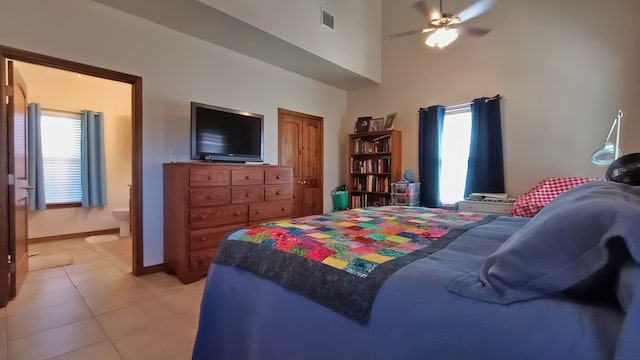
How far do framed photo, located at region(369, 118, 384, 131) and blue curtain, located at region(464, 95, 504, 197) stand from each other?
1.32 m

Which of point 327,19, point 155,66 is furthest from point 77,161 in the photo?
point 327,19

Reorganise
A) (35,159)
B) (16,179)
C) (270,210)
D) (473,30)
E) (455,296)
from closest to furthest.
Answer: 1. (455,296)
2. (16,179)
3. (473,30)
4. (270,210)
5. (35,159)

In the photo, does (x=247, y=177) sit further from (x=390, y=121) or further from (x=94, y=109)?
(x=94, y=109)

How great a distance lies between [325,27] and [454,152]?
8.02 ft

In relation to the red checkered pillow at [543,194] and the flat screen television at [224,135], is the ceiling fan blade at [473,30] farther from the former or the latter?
the flat screen television at [224,135]

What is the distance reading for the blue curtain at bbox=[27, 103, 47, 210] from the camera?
4.16 meters

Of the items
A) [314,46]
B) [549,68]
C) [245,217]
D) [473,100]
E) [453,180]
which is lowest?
[245,217]

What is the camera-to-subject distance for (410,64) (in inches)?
182

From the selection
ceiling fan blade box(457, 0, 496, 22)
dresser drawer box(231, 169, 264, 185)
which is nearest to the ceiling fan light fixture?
ceiling fan blade box(457, 0, 496, 22)

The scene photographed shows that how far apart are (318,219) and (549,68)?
3.50m

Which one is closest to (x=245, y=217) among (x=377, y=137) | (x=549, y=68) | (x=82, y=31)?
(x=82, y=31)

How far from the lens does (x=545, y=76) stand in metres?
3.56

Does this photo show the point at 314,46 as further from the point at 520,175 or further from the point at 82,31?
→ the point at 520,175

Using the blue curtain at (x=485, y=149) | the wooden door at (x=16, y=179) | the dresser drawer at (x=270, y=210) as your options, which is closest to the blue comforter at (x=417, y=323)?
the dresser drawer at (x=270, y=210)
